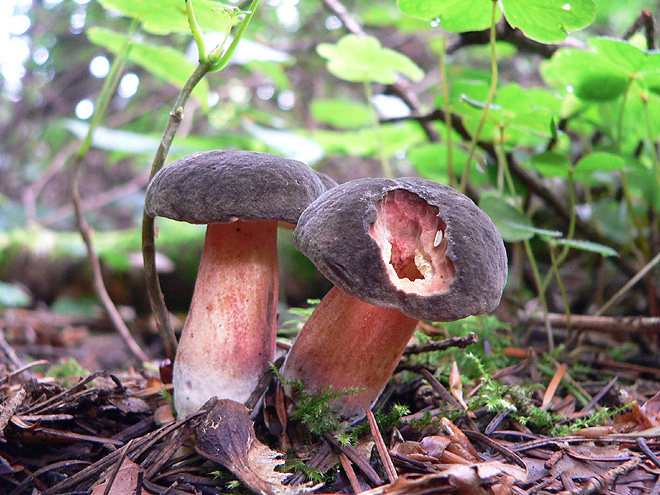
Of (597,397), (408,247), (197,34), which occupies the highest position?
(197,34)

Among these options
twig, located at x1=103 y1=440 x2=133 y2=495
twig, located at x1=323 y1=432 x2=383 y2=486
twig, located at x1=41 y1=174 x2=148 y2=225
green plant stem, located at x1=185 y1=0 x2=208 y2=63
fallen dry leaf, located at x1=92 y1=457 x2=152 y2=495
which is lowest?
twig, located at x1=41 y1=174 x2=148 y2=225

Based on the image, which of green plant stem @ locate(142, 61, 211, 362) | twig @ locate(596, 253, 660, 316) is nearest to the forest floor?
green plant stem @ locate(142, 61, 211, 362)

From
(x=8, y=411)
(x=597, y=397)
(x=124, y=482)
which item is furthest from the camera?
(x=597, y=397)

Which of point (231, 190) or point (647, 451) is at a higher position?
point (231, 190)

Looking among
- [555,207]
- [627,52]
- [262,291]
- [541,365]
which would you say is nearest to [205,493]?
[262,291]

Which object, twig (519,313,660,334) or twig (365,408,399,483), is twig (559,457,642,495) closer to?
twig (365,408,399,483)

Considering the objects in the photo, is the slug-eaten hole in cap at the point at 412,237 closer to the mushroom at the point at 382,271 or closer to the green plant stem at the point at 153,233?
the mushroom at the point at 382,271

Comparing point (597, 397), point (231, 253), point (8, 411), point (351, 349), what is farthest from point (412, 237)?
point (8, 411)

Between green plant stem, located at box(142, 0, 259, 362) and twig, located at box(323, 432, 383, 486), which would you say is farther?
green plant stem, located at box(142, 0, 259, 362)

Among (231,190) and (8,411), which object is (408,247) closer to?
(231,190)
